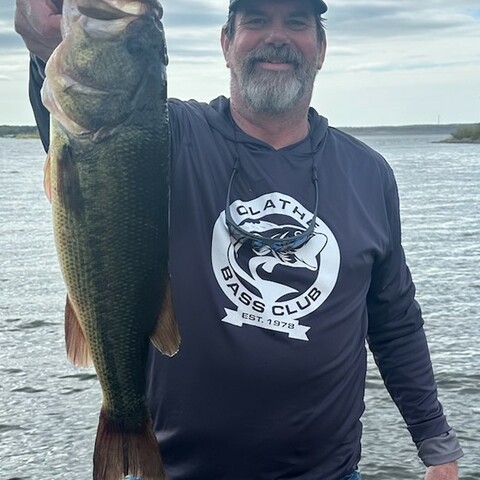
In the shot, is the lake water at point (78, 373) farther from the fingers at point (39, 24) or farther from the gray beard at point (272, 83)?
the fingers at point (39, 24)

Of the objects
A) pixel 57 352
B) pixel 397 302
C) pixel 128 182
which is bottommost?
pixel 57 352

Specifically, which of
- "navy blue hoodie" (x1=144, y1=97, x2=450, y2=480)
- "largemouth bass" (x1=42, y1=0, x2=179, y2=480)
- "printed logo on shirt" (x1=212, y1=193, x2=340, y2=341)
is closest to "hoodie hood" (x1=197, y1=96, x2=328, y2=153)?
"navy blue hoodie" (x1=144, y1=97, x2=450, y2=480)

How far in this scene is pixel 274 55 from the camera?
3939 mm

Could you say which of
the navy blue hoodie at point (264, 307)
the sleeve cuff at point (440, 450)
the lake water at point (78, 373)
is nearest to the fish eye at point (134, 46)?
the navy blue hoodie at point (264, 307)

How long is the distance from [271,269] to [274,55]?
3.44ft

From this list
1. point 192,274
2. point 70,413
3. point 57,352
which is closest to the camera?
point 192,274

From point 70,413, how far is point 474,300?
7346mm

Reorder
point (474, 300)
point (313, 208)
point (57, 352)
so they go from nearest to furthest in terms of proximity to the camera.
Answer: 1. point (313, 208)
2. point (57, 352)
3. point (474, 300)

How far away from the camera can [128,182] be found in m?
2.93

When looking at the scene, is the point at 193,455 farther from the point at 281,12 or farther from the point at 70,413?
the point at 70,413

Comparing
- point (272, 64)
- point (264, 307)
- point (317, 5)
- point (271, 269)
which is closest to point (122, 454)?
point (264, 307)

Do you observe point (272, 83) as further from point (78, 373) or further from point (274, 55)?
point (78, 373)

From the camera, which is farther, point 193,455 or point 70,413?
point 70,413

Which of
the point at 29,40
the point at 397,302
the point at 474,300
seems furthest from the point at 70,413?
the point at 474,300
